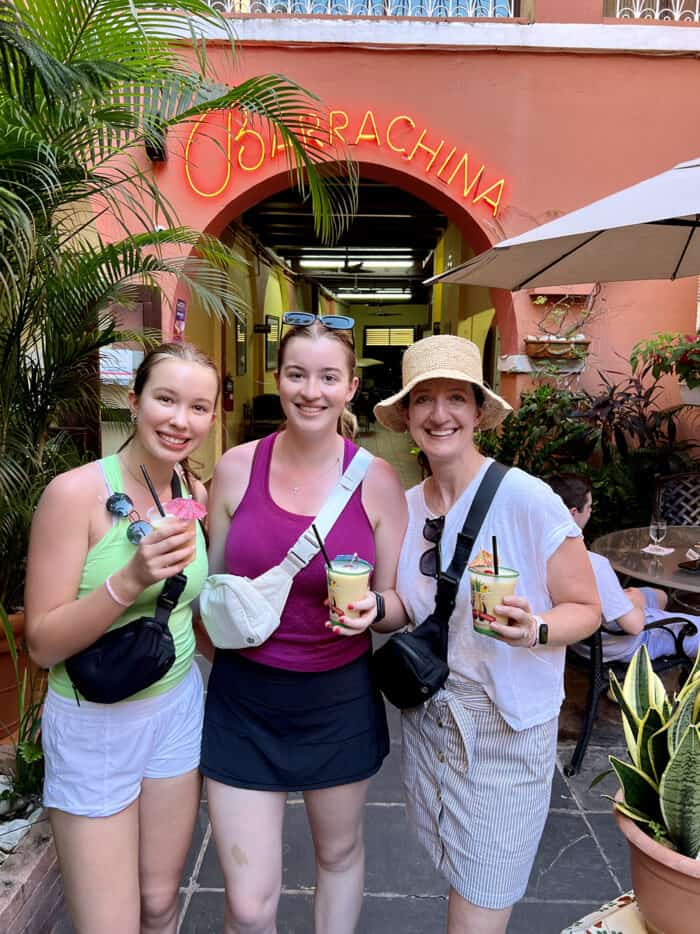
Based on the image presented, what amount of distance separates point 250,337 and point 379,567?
11518mm

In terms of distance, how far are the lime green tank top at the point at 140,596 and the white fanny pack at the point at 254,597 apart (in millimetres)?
56

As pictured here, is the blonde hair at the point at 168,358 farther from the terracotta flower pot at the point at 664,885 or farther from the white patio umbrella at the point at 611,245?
the white patio umbrella at the point at 611,245

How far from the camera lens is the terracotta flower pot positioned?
108cm

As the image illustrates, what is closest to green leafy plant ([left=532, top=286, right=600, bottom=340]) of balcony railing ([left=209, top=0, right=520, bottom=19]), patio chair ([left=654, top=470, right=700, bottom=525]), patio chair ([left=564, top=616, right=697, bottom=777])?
patio chair ([left=654, top=470, right=700, bottom=525])

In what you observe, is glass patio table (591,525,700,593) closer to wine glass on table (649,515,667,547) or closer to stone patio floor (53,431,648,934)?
wine glass on table (649,515,667,547)

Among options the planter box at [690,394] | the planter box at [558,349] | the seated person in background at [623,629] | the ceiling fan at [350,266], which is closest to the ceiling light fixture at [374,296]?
the ceiling fan at [350,266]

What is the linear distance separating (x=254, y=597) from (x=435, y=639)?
0.45 m

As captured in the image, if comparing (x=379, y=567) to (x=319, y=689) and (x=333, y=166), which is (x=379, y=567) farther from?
(x=333, y=166)

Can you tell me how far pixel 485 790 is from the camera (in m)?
1.74

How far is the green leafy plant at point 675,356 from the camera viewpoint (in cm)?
521

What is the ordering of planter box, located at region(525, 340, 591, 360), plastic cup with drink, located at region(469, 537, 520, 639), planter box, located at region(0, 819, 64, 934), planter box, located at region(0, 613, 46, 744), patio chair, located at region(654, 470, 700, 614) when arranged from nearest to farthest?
plastic cup with drink, located at region(469, 537, 520, 639) < planter box, located at region(0, 819, 64, 934) < planter box, located at region(0, 613, 46, 744) < patio chair, located at region(654, 470, 700, 614) < planter box, located at region(525, 340, 591, 360)

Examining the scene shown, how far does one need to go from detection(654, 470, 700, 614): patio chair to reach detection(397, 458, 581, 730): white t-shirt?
3.94 meters

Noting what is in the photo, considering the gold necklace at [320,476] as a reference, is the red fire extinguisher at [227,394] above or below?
below

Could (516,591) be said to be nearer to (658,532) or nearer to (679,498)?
(658,532)
